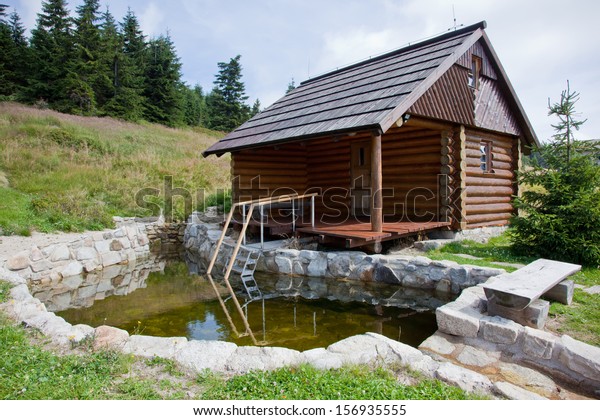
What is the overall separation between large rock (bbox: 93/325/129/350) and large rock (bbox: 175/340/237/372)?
2.15 feet

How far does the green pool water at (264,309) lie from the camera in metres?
5.11

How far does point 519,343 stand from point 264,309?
379 centimetres

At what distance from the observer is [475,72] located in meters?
9.93

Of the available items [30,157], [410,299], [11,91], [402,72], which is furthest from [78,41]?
[410,299]

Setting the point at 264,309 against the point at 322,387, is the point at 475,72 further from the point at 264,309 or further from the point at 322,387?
the point at 322,387

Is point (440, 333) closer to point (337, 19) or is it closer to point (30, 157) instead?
point (337, 19)

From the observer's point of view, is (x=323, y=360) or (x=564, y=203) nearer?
(x=323, y=360)

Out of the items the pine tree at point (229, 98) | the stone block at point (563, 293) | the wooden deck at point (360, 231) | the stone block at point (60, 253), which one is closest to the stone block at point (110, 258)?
the stone block at point (60, 253)

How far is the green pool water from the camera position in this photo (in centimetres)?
511

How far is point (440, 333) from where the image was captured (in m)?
4.43

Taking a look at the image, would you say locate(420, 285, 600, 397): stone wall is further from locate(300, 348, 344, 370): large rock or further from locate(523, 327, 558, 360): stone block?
locate(300, 348, 344, 370): large rock

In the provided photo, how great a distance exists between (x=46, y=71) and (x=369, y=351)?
3208cm
